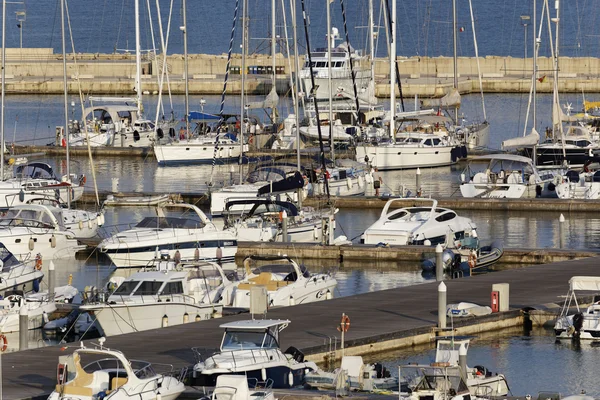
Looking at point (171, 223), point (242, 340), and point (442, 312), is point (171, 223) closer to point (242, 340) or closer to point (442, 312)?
point (442, 312)

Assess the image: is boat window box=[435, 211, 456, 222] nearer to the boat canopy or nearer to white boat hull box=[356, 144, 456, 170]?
the boat canopy

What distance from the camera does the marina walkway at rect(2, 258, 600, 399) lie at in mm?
26938

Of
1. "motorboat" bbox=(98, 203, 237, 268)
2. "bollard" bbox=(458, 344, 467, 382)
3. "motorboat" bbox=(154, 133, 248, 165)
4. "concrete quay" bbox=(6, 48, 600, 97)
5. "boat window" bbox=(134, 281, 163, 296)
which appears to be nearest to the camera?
"bollard" bbox=(458, 344, 467, 382)

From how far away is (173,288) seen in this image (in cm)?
3225

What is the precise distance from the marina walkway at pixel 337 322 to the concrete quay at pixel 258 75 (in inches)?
2279

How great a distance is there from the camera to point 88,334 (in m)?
32.7

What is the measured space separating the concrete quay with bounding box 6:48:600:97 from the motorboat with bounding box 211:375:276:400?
7030 cm

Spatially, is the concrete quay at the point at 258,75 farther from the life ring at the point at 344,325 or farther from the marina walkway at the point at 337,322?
the life ring at the point at 344,325

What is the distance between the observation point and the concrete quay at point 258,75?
98500mm

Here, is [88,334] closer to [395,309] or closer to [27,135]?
[395,309]

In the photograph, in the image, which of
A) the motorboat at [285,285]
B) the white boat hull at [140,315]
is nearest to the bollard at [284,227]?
the motorboat at [285,285]

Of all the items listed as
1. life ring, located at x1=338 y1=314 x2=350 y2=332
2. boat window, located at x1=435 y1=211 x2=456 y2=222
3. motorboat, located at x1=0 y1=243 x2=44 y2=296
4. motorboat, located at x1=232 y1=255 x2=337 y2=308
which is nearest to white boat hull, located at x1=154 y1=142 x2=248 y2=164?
boat window, located at x1=435 y1=211 x2=456 y2=222

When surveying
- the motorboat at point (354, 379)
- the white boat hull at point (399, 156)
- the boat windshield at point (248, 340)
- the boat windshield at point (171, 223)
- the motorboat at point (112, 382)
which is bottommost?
the motorboat at point (354, 379)

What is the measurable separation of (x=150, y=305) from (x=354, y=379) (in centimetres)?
717
